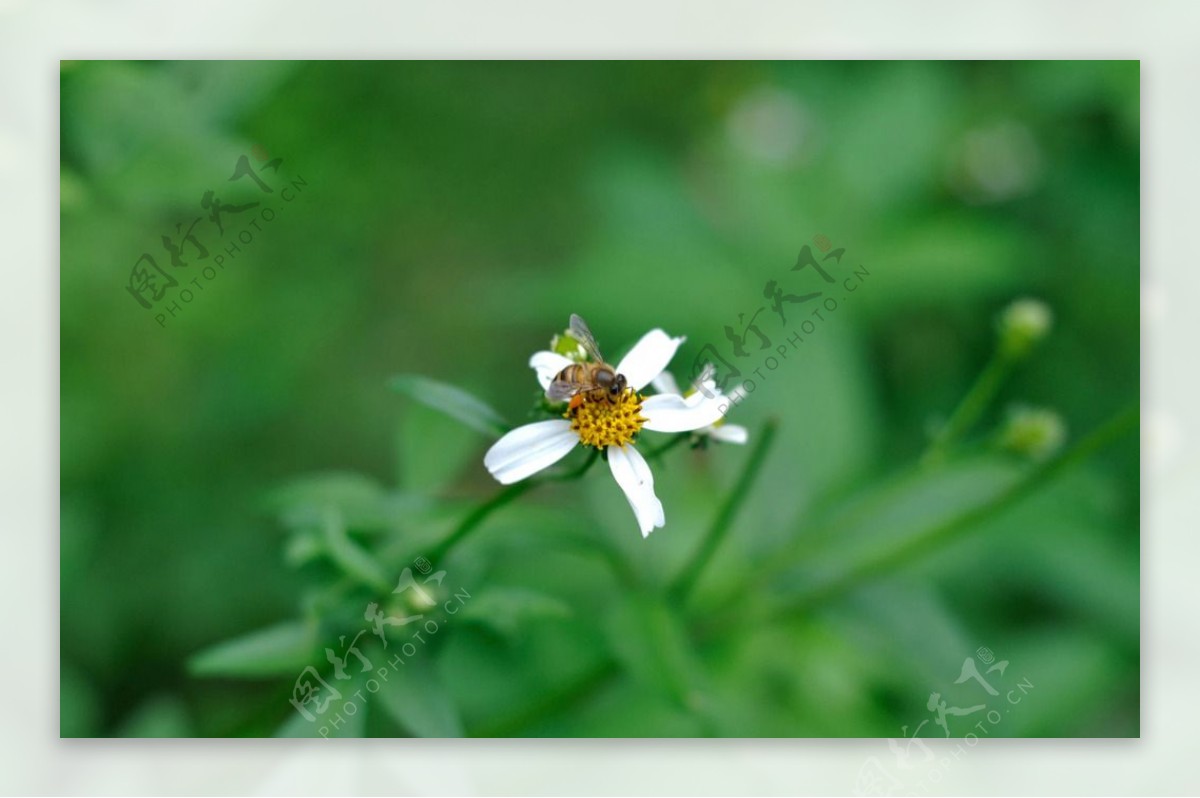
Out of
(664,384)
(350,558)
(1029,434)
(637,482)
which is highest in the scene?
(664,384)

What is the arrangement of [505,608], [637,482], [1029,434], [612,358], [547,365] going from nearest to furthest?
1. [637,482]
2. [547,365]
3. [505,608]
4. [1029,434]
5. [612,358]

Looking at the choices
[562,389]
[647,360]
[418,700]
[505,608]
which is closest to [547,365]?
[562,389]

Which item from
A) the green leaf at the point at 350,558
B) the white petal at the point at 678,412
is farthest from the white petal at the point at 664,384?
the green leaf at the point at 350,558

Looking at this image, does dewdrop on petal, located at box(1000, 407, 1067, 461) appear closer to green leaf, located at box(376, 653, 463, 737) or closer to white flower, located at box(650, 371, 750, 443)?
white flower, located at box(650, 371, 750, 443)

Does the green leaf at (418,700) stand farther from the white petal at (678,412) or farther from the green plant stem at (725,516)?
the white petal at (678,412)

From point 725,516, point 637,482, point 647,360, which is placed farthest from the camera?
point 725,516

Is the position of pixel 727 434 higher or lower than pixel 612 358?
lower

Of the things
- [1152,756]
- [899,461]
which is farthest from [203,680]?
[1152,756]

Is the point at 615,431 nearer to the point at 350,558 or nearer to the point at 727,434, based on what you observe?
the point at 727,434
